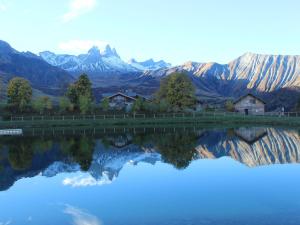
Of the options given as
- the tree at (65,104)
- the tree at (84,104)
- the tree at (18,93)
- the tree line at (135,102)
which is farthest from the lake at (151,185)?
the tree at (18,93)

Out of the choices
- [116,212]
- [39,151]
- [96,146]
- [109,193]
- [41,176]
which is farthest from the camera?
[96,146]

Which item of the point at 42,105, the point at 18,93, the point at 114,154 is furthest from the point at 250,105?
the point at 114,154

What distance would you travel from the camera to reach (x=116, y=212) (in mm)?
20141

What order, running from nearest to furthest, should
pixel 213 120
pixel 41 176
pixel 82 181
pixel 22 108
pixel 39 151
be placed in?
1. pixel 82 181
2. pixel 41 176
3. pixel 39 151
4. pixel 213 120
5. pixel 22 108

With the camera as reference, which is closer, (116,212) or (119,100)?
(116,212)

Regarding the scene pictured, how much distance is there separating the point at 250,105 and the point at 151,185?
310 ft

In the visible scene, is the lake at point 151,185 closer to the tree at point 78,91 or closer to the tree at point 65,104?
the tree at point 65,104

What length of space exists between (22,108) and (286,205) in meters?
95.8

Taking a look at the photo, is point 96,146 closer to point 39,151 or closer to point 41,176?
point 39,151

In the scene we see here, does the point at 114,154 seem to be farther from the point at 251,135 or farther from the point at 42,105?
the point at 42,105

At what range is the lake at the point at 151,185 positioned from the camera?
19.2 meters

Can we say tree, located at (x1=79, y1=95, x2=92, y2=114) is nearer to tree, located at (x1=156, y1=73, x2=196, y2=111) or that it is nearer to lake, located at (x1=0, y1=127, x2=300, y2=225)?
tree, located at (x1=156, y1=73, x2=196, y2=111)

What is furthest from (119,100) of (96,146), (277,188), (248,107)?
(277,188)

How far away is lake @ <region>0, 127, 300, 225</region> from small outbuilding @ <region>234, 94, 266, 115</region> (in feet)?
229
